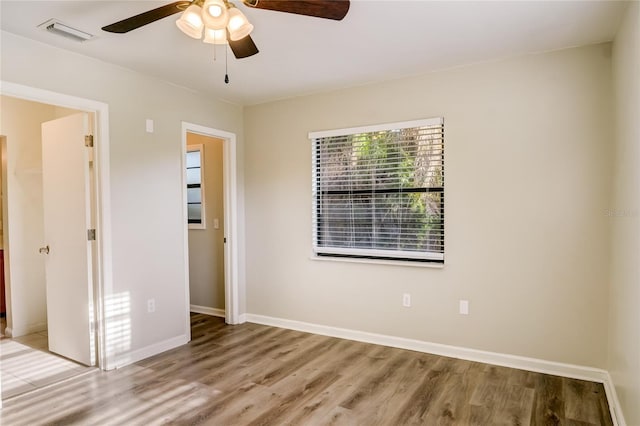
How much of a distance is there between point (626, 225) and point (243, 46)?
8.04 ft

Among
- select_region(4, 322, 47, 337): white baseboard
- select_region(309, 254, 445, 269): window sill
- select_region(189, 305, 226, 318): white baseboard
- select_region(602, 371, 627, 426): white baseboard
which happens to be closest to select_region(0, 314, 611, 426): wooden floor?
select_region(602, 371, 627, 426): white baseboard

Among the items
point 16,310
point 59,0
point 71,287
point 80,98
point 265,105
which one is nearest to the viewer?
point 59,0

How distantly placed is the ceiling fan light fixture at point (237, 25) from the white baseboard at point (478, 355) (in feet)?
9.57

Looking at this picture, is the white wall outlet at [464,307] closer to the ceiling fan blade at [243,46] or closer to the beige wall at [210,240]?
the ceiling fan blade at [243,46]

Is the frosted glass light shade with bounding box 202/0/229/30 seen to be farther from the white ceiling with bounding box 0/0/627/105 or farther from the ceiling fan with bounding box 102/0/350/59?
the white ceiling with bounding box 0/0/627/105

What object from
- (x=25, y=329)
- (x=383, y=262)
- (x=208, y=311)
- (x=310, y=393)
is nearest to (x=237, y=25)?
(x=310, y=393)

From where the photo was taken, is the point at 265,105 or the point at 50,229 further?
the point at 265,105

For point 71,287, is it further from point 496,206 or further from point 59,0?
point 496,206

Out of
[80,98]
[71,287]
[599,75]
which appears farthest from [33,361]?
[599,75]

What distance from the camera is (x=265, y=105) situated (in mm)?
4453

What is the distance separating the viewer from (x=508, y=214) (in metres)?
3.18

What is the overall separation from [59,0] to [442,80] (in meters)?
2.83

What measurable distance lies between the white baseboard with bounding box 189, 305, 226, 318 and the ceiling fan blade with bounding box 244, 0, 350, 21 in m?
3.76

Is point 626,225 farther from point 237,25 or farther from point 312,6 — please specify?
point 237,25
